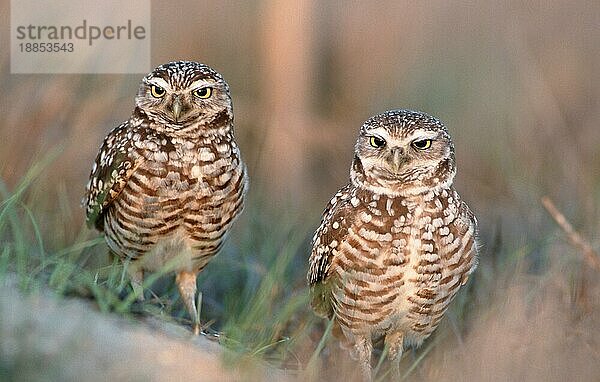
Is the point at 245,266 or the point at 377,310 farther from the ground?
the point at 377,310

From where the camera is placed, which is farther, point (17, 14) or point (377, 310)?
point (17, 14)

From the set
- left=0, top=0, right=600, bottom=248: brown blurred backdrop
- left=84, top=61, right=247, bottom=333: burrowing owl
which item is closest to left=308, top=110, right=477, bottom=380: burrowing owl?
left=84, top=61, right=247, bottom=333: burrowing owl

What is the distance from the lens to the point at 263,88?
9234mm

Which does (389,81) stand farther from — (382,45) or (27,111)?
(27,111)

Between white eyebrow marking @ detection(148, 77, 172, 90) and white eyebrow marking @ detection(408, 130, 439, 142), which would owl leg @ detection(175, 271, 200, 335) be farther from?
white eyebrow marking @ detection(408, 130, 439, 142)

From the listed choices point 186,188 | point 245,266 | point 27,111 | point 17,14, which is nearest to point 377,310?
point 186,188

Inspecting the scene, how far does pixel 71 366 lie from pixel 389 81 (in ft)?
20.6

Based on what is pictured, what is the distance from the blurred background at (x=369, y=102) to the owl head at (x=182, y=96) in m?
1.01

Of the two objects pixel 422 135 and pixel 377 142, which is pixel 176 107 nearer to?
pixel 377 142

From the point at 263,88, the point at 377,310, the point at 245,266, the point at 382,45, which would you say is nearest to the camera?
the point at 377,310

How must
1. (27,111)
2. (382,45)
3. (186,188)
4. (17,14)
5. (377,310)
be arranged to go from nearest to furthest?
(377,310), (186,188), (27,111), (17,14), (382,45)

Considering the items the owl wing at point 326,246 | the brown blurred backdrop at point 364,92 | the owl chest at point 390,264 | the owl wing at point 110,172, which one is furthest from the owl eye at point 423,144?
the brown blurred backdrop at point 364,92

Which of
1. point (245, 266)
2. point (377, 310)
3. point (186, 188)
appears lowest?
point (245, 266)

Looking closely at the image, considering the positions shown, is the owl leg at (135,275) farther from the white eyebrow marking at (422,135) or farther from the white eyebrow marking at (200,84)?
the white eyebrow marking at (422,135)
